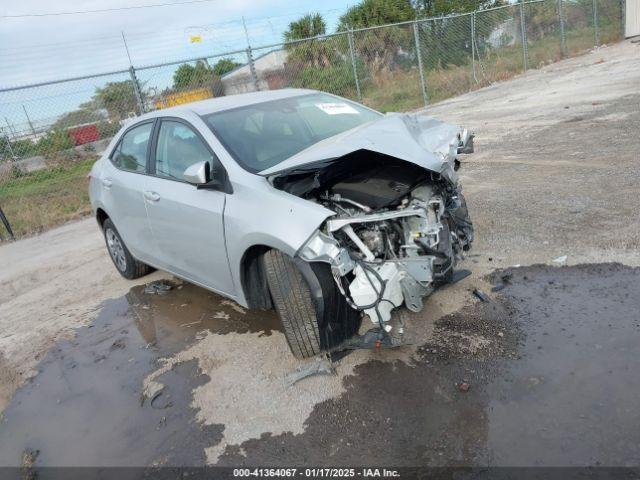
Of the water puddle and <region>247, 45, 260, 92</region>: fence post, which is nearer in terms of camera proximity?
the water puddle

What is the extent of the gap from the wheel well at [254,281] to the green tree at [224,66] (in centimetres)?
1074

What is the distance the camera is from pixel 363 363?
3.44 meters

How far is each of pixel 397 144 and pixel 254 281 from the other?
1.38 meters

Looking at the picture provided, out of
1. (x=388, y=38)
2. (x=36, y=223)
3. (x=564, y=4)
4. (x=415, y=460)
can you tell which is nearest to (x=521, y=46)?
(x=564, y=4)

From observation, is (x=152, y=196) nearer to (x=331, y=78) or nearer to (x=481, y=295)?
(x=481, y=295)

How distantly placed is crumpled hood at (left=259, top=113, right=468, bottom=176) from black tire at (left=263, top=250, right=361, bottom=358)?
650mm

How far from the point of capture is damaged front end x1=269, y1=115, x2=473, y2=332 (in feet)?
10.5

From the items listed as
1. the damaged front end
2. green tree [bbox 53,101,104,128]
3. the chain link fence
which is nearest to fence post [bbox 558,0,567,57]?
the chain link fence

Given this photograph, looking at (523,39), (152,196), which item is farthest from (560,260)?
(523,39)

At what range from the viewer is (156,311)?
4.93 m

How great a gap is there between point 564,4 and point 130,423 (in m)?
23.2

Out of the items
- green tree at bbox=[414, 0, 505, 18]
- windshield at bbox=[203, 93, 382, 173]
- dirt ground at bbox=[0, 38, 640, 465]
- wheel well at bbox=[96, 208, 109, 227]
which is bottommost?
dirt ground at bbox=[0, 38, 640, 465]

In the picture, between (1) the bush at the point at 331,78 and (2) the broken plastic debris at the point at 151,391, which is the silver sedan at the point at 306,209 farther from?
(1) the bush at the point at 331,78

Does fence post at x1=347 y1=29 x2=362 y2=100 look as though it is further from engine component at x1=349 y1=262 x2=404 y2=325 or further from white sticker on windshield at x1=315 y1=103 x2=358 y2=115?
engine component at x1=349 y1=262 x2=404 y2=325
